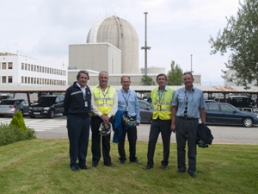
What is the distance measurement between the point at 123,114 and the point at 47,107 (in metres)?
20.0

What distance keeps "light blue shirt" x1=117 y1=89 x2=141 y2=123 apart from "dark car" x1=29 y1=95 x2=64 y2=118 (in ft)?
64.5

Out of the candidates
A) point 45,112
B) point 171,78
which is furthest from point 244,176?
point 171,78

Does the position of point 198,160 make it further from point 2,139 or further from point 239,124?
point 239,124

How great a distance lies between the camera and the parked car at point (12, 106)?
1042 inches

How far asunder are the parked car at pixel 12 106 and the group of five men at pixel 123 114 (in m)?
21.5

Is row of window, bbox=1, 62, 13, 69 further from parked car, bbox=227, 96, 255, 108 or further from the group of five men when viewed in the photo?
the group of five men

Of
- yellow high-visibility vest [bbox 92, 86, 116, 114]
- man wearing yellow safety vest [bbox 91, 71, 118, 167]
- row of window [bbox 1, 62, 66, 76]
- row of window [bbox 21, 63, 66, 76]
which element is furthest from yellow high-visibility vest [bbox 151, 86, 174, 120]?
row of window [bbox 21, 63, 66, 76]

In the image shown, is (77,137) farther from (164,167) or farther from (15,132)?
(15,132)

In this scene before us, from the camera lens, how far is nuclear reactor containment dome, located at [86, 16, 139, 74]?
333ft

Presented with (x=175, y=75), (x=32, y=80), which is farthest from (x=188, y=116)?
(x=32, y=80)

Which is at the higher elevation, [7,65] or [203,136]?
[7,65]

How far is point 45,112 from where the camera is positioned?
2550cm

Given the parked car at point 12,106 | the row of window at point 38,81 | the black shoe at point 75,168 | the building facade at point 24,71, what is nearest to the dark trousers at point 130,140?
the black shoe at point 75,168

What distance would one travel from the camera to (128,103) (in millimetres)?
6898
